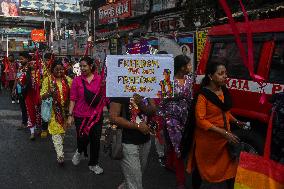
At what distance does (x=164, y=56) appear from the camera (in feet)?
13.6

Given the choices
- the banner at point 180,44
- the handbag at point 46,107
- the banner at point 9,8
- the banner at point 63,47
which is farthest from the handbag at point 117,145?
the banner at point 9,8

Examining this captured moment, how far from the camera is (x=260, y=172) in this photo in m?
2.84

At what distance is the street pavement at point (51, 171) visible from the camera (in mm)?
5625

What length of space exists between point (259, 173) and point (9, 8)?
2475 inches

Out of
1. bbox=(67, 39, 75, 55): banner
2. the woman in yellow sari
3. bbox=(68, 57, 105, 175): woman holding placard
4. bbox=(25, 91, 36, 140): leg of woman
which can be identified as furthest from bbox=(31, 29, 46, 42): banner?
bbox=(68, 57, 105, 175): woman holding placard

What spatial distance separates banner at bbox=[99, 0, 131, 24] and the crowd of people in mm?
18866

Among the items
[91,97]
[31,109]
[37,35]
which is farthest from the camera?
[37,35]

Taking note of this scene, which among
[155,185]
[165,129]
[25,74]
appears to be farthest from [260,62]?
[25,74]

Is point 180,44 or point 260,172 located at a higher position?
point 180,44

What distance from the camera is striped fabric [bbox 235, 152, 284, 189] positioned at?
9.00 ft

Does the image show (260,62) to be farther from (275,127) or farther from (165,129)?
(275,127)

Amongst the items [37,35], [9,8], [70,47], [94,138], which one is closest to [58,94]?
[94,138]

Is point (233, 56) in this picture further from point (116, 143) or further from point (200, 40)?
point (200, 40)

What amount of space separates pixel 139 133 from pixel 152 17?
19702mm
